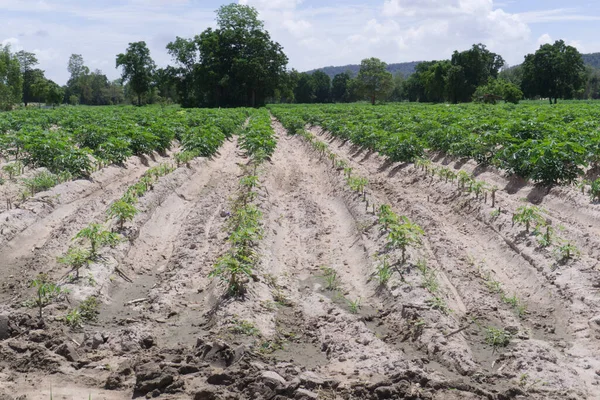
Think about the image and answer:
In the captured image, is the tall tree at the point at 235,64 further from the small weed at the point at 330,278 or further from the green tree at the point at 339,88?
the small weed at the point at 330,278

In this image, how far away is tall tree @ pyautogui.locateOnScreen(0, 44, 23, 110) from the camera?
60.8m

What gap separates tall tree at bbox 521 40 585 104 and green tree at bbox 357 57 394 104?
27493 mm

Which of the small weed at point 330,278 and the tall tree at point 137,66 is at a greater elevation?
the tall tree at point 137,66

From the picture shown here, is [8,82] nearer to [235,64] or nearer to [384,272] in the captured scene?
[235,64]

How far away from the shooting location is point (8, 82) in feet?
219

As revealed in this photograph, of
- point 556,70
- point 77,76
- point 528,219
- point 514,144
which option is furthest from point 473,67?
point 77,76

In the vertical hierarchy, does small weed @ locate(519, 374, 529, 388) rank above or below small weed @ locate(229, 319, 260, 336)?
below

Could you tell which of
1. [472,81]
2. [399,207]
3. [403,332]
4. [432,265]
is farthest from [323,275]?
[472,81]

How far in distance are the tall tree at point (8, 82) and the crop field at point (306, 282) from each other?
54.5m

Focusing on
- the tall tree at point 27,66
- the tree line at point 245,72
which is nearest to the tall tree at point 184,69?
the tree line at point 245,72

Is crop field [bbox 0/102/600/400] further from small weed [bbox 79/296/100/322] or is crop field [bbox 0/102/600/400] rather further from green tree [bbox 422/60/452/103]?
green tree [bbox 422/60/452/103]

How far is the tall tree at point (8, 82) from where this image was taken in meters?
60.8

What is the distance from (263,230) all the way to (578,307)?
4.65 metres

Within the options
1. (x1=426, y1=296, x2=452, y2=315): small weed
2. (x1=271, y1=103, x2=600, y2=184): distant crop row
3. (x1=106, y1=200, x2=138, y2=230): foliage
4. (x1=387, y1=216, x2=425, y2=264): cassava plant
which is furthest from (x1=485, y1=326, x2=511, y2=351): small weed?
(x1=271, y1=103, x2=600, y2=184): distant crop row
